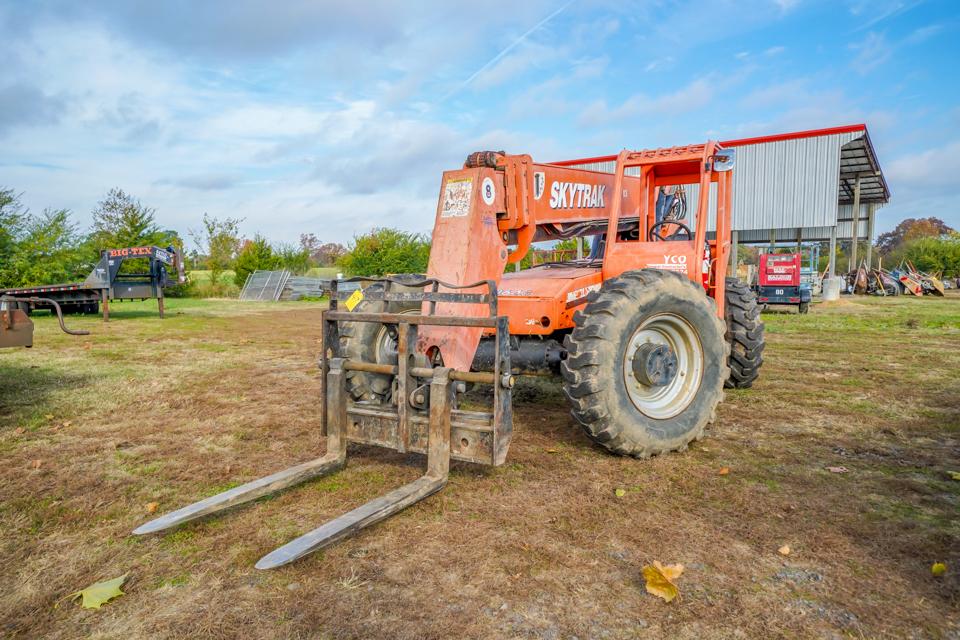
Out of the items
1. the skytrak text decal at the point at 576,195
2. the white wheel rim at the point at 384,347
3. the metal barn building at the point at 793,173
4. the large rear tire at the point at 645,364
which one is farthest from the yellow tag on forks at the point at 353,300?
the metal barn building at the point at 793,173

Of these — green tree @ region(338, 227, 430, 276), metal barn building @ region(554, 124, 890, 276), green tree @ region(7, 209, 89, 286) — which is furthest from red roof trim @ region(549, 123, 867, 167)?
green tree @ region(7, 209, 89, 286)

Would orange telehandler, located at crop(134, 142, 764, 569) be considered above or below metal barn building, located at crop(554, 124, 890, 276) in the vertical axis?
below

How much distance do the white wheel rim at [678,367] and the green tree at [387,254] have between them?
25.3 meters

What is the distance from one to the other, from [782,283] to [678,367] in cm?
1574

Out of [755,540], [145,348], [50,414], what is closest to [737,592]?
[755,540]

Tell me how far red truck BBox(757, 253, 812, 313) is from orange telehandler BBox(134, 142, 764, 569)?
14.1m

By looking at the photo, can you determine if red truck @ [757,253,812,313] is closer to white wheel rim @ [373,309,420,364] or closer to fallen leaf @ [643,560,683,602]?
white wheel rim @ [373,309,420,364]

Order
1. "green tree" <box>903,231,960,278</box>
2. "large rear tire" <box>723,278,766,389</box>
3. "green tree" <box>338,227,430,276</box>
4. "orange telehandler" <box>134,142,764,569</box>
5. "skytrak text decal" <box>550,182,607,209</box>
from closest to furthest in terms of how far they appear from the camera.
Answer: "orange telehandler" <box>134,142,764,569</box> < "skytrak text decal" <box>550,182,607,209</box> < "large rear tire" <box>723,278,766,389</box> < "green tree" <box>338,227,430,276</box> < "green tree" <box>903,231,960,278</box>

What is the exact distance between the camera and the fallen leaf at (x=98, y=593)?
256 centimetres

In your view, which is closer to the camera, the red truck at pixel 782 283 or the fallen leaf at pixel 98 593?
the fallen leaf at pixel 98 593

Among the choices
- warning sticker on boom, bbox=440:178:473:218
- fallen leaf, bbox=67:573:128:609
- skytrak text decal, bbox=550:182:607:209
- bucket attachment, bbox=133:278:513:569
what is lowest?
fallen leaf, bbox=67:573:128:609

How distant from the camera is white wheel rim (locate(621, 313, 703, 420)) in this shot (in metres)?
4.75

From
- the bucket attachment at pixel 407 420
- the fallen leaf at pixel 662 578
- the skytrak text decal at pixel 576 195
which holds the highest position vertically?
the skytrak text decal at pixel 576 195

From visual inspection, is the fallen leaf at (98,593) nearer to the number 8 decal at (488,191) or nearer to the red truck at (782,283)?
the number 8 decal at (488,191)
